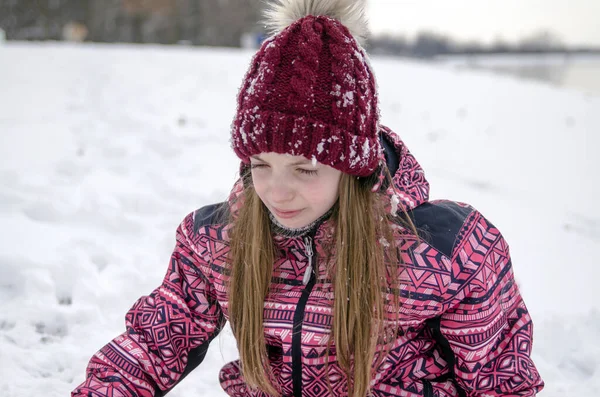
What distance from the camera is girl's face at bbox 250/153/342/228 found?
1.30m

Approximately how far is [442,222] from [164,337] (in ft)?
2.60

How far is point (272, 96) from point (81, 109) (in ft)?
16.3

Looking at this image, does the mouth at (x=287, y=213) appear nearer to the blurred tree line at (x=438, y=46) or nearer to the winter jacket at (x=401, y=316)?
the winter jacket at (x=401, y=316)

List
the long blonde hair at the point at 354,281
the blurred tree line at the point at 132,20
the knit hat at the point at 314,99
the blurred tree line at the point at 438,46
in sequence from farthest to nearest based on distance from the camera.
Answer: the blurred tree line at the point at 438,46, the blurred tree line at the point at 132,20, the long blonde hair at the point at 354,281, the knit hat at the point at 314,99

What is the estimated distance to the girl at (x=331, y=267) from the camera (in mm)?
1273

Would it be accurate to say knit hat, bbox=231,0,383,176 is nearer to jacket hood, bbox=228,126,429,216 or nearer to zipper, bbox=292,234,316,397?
jacket hood, bbox=228,126,429,216

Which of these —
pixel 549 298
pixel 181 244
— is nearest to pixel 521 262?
pixel 549 298

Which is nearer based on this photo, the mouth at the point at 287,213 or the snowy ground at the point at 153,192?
the mouth at the point at 287,213

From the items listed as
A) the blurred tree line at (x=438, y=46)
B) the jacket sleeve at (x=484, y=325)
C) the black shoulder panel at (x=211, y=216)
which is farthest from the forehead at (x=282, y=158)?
the blurred tree line at (x=438, y=46)

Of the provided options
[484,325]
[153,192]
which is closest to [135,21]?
[153,192]

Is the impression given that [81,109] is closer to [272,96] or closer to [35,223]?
[35,223]

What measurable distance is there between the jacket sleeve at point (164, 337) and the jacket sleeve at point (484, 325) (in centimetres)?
66

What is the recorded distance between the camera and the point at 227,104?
7062 millimetres

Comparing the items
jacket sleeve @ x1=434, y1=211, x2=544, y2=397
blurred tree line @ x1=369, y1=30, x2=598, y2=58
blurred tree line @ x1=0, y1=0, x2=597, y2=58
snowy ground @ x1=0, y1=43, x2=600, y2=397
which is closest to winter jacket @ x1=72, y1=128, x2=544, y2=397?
jacket sleeve @ x1=434, y1=211, x2=544, y2=397
